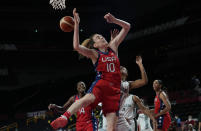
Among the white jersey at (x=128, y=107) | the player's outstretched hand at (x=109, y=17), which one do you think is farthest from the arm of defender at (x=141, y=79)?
the player's outstretched hand at (x=109, y=17)

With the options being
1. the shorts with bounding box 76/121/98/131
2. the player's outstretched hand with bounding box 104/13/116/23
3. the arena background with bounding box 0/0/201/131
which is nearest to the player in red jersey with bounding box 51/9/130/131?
the player's outstretched hand with bounding box 104/13/116/23

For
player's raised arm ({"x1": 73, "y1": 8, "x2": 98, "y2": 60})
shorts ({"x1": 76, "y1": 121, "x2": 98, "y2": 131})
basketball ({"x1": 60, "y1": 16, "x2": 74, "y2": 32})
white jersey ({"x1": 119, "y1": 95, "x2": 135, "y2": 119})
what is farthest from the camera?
white jersey ({"x1": 119, "y1": 95, "x2": 135, "y2": 119})

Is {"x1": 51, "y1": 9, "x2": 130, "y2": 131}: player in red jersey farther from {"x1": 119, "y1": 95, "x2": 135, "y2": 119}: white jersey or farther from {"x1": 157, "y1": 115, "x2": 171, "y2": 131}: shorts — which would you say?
{"x1": 157, "y1": 115, "x2": 171, "y2": 131}: shorts

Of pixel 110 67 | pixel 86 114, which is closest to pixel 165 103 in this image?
pixel 86 114

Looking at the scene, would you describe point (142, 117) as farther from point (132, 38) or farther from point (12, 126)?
point (132, 38)

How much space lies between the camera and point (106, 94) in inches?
158

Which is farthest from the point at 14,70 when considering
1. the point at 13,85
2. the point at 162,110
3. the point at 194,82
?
the point at 162,110

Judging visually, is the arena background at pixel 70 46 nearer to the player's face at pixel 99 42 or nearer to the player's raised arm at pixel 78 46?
the player's face at pixel 99 42

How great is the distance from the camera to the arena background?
725 inches

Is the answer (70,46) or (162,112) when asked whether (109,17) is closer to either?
(162,112)

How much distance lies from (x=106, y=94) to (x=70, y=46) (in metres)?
16.9

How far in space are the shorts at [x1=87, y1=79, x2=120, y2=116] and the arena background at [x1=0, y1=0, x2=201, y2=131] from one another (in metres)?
13.5

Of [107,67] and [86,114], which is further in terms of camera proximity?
[86,114]

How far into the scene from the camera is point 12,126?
42.7 ft
